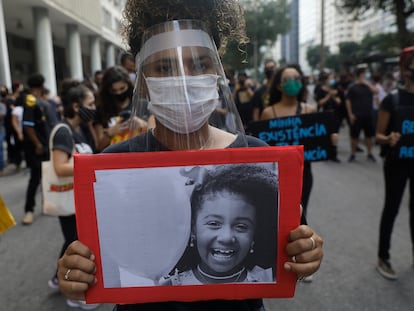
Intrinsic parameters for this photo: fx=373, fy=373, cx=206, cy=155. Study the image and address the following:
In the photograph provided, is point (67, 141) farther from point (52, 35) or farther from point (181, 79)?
point (52, 35)

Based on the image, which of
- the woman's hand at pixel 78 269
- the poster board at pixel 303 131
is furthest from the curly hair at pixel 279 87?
the woman's hand at pixel 78 269

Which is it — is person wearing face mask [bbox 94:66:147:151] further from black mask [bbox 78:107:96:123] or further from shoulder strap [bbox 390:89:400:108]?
shoulder strap [bbox 390:89:400:108]

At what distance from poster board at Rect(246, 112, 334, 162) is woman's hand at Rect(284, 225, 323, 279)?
2054 mm

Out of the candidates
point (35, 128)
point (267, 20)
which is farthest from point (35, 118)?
point (267, 20)

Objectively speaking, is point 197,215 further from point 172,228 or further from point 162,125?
point 162,125

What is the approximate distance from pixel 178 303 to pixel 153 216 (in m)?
0.32

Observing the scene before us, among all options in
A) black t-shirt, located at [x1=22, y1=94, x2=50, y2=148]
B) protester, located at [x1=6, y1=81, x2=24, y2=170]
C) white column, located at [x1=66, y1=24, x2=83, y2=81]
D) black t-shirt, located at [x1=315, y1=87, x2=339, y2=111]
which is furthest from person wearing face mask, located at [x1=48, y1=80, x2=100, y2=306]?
white column, located at [x1=66, y1=24, x2=83, y2=81]

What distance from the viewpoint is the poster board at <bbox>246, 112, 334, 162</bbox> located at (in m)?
3.05

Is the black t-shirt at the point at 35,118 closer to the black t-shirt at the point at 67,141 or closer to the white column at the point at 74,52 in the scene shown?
the black t-shirt at the point at 67,141

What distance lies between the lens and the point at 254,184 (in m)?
1.00

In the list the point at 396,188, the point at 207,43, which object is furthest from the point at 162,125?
the point at 396,188

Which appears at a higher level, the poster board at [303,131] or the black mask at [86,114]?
the black mask at [86,114]

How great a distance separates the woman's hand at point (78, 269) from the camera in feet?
3.32

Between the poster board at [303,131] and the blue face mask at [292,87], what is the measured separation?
42 cm
